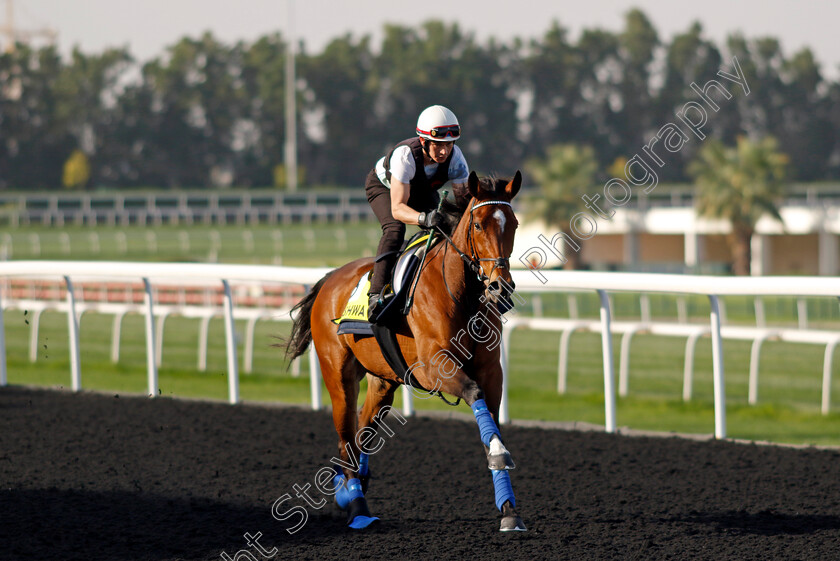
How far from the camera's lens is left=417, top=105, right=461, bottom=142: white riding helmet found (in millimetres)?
4324

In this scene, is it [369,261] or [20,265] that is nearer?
[369,261]

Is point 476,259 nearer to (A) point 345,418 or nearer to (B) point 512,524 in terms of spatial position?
(B) point 512,524

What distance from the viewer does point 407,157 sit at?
4.44 meters

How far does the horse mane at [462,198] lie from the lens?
401 centimetres

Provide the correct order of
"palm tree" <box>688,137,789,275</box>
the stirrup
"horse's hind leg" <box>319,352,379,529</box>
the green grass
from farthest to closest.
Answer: "palm tree" <box>688,137,789,275</box>, the green grass, "horse's hind leg" <box>319,352,379,529</box>, the stirrup

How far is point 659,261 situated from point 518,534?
43835 mm

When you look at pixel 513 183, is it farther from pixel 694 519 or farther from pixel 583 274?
pixel 583 274

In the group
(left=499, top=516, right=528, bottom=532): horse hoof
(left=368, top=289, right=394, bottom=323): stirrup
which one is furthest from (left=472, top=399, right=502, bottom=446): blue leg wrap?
(left=368, top=289, right=394, bottom=323): stirrup

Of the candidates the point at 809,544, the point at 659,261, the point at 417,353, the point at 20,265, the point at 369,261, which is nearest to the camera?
the point at 809,544

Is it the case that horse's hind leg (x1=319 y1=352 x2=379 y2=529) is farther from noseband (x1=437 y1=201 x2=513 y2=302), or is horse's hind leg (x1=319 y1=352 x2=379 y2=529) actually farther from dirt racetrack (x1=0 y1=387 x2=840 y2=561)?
noseband (x1=437 y1=201 x2=513 y2=302)

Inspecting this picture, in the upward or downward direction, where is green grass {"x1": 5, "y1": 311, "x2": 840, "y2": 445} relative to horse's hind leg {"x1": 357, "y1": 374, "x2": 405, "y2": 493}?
downward

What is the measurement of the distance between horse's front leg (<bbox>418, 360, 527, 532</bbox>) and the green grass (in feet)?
6.25

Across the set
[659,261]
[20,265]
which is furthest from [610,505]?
[659,261]

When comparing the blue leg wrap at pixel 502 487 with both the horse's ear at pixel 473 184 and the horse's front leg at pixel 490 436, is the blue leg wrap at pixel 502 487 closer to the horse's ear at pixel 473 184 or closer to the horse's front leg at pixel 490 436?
the horse's front leg at pixel 490 436
